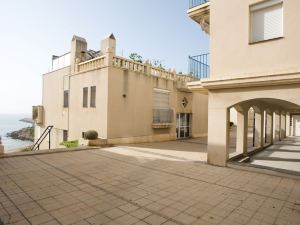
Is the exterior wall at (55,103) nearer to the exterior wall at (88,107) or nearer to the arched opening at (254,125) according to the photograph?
the exterior wall at (88,107)

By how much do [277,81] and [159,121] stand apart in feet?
38.9

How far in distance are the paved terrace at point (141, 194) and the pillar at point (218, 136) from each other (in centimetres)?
48

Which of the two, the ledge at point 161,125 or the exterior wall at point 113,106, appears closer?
the exterior wall at point 113,106

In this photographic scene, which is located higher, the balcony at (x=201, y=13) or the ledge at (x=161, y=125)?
the balcony at (x=201, y=13)

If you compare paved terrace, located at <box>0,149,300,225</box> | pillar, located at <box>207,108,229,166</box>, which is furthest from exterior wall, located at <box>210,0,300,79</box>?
paved terrace, located at <box>0,149,300,225</box>

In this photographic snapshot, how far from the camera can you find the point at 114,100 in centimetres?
1494

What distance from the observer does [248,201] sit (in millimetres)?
5547

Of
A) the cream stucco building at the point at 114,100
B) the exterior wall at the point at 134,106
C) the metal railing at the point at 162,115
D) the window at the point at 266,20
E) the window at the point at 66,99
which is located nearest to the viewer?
the window at the point at 266,20

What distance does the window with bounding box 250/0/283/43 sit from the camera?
7770 mm

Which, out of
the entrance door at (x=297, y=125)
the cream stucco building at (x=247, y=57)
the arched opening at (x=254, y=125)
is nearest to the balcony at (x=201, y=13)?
the cream stucco building at (x=247, y=57)

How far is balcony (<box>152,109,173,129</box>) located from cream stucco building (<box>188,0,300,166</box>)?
8.10m

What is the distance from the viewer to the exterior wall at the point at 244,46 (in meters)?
7.39

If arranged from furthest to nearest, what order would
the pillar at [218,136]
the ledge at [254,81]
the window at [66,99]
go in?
the window at [66,99] → the pillar at [218,136] → the ledge at [254,81]

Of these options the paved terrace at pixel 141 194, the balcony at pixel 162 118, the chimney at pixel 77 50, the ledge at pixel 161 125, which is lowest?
the paved terrace at pixel 141 194
